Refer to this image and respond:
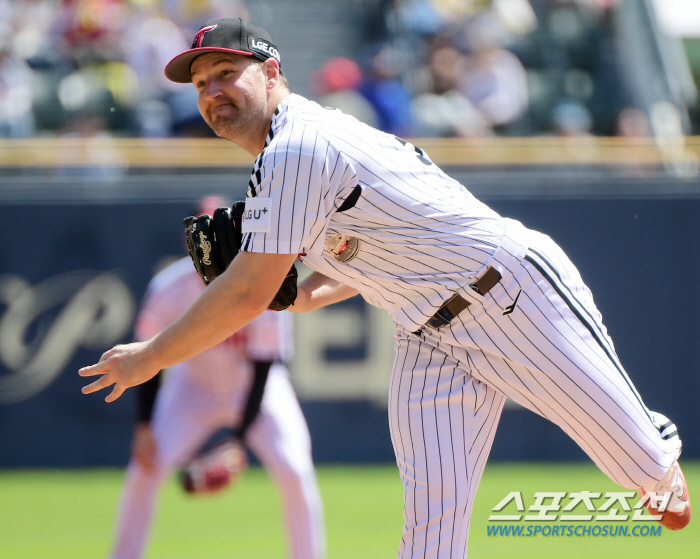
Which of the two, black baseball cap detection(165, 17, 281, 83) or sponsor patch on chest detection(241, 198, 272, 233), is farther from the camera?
A: black baseball cap detection(165, 17, 281, 83)

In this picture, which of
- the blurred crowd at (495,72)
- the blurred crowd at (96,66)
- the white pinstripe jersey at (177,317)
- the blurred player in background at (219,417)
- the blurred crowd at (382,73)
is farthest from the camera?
the blurred crowd at (495,72)

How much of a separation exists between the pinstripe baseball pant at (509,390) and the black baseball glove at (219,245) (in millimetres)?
504

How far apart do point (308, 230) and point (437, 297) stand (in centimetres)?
52

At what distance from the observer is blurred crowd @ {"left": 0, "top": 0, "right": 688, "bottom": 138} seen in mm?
9242

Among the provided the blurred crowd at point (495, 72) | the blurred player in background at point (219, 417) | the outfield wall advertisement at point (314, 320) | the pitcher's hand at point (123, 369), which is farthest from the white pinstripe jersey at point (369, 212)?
the blurred crowd at point (495, 72)

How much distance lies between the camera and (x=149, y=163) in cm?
824

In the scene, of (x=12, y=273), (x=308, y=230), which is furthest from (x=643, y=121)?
(x=308, y=230)

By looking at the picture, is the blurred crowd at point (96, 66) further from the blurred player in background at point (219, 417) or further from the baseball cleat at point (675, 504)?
the baseball cleat at point (675, 504)

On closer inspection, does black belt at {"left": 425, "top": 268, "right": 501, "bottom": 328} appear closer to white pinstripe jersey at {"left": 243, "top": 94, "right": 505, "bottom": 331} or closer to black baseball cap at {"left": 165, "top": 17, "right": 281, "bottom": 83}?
white pinstripe jersey at {"left": 243, "top": 94, "right": 505, "bottom": 331}

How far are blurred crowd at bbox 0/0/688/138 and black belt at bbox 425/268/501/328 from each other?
6062mm

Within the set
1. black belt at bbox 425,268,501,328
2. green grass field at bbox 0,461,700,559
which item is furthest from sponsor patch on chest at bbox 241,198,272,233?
green grass field at bbox 0,461,700,559

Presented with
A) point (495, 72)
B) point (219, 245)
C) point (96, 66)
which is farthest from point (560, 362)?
point (96, 66)

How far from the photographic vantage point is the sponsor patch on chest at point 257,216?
9.57 feet

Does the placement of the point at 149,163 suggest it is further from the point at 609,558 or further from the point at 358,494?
the point at 609,558
